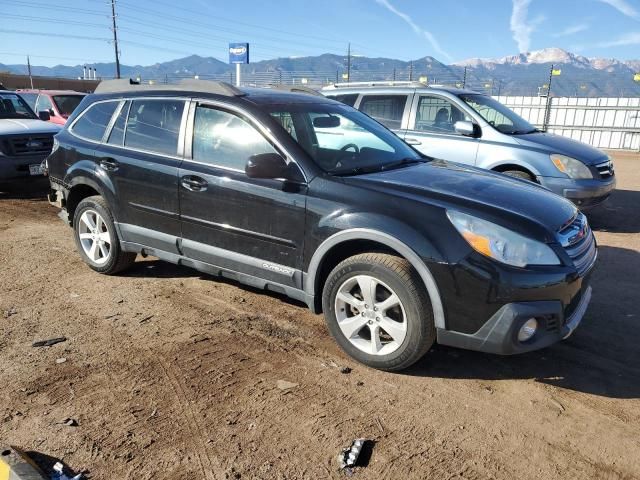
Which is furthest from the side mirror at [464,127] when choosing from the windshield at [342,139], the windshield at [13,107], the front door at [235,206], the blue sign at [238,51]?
the blue sign at [238,51]

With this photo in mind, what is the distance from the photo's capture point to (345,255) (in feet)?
11.4

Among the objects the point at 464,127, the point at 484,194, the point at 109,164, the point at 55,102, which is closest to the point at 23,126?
the point at 55,102

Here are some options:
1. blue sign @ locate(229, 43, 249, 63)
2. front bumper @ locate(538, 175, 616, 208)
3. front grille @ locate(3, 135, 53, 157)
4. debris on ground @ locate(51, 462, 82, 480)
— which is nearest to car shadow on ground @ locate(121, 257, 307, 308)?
debris on ground @ locate(51, 462, 82, 480)

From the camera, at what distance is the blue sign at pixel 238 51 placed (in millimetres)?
24453

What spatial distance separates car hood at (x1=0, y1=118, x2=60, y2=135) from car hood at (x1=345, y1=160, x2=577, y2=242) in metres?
7.60

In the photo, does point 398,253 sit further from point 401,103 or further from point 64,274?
point 401,103

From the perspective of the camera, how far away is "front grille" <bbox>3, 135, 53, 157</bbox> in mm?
8461

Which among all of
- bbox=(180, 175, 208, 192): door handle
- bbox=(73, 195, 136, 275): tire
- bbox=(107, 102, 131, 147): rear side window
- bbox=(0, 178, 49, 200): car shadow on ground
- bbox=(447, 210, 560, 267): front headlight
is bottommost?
bbox=(0, 178, 49, 200): car shadow on ground

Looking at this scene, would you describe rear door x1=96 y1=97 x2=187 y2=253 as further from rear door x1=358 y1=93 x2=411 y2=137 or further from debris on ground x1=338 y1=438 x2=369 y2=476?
rear door x1=358 y1=93 x2=411 y2=137

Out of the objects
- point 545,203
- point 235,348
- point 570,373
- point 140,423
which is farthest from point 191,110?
point 570,373

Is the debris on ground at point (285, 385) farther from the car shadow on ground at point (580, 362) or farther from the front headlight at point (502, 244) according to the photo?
the front headlight at point (502, 244)

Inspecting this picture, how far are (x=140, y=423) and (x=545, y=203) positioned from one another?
9.43 ft

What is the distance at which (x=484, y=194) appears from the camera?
11.0ft

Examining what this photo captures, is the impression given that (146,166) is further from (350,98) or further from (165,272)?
(350,98)
